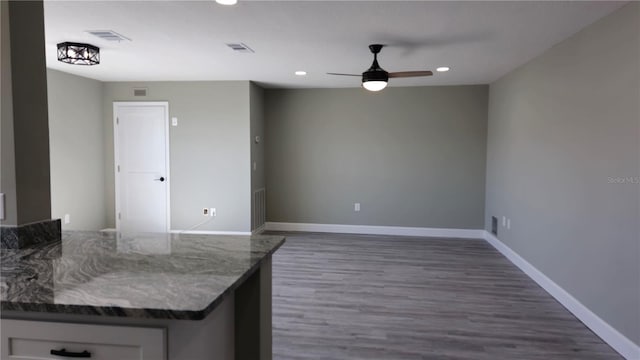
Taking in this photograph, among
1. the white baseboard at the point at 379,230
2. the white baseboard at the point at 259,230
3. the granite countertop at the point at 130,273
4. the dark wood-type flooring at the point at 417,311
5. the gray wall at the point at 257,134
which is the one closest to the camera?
the granite countertop at the point at 130,273

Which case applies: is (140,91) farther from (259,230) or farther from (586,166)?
(586,166)

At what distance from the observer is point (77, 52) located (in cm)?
396

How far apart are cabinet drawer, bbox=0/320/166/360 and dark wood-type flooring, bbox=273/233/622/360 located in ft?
5.47

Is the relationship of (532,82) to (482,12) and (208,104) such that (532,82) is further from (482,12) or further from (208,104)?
(208,104)

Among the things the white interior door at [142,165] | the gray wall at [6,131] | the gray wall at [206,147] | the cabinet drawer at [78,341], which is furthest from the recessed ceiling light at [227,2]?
the white interior door at [142,165]

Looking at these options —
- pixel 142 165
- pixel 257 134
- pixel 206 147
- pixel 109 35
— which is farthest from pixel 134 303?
pixel 142 165

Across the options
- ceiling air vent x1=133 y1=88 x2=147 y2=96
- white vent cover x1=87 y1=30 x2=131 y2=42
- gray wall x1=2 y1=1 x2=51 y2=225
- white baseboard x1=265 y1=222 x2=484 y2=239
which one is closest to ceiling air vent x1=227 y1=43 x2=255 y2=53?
white vent cover x1=87 y1=30 x2=131 y2=42

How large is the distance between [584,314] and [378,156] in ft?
12.7

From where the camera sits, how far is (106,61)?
4766 millimetres

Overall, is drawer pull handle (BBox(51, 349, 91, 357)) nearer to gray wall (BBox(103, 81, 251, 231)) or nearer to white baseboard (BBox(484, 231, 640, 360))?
white baseboard (BBox(484, 231, 640, 360))

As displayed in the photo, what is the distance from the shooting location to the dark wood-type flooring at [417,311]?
2.82m

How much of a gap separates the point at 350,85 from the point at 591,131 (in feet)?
12.2

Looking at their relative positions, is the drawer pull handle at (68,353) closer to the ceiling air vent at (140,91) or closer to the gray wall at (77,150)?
the gray wall at (77,150)

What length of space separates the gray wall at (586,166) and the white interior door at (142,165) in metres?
4.95
